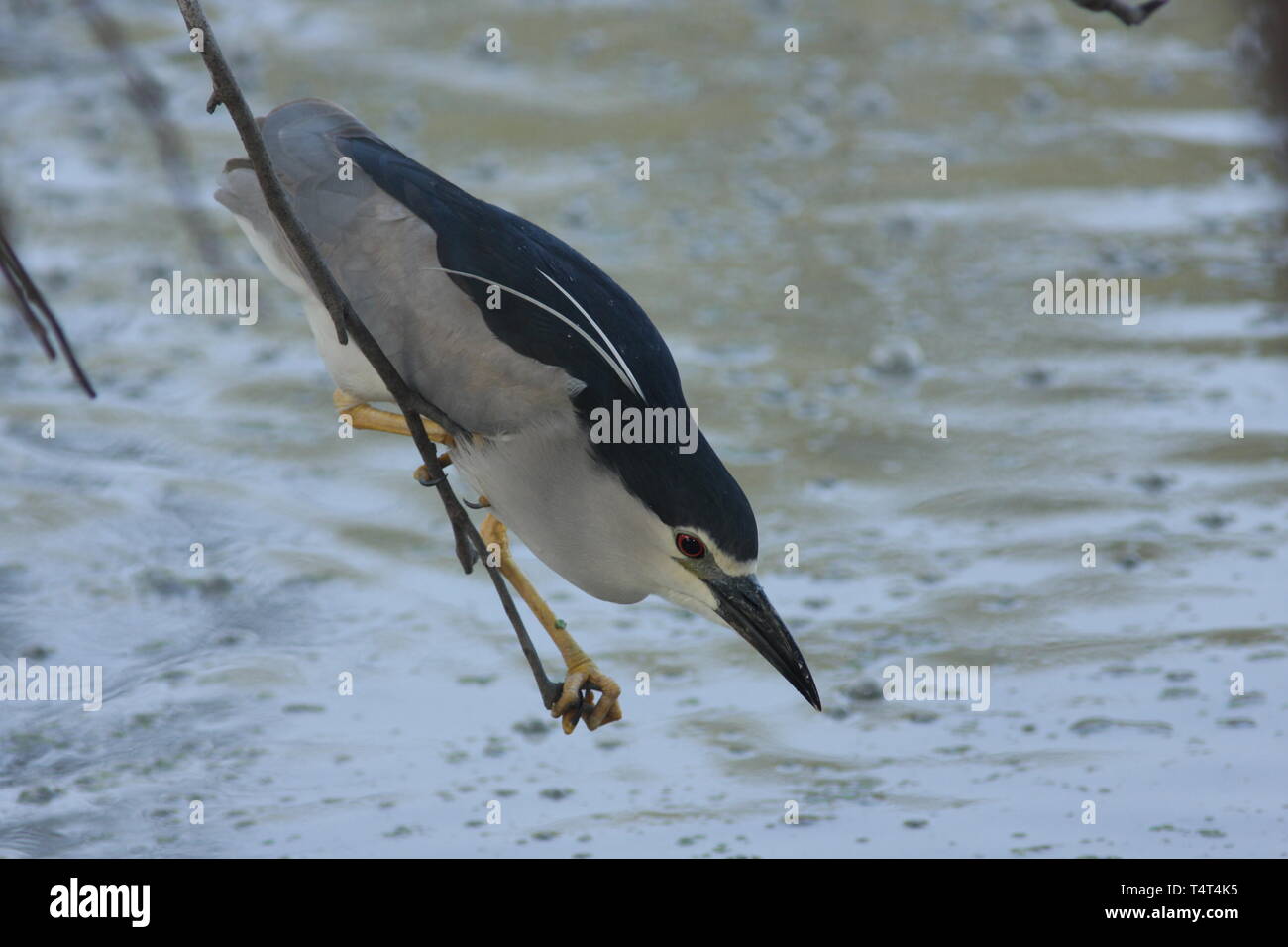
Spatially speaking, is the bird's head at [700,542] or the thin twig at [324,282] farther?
the bird's head at [700,542]

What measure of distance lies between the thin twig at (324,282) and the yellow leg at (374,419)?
14cm

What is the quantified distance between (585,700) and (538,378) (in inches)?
19.1

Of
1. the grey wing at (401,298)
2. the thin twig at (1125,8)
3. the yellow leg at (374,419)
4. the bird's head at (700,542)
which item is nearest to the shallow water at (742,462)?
the thin twig at (1125,8)

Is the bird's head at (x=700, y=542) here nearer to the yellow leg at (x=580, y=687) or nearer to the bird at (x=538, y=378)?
the bird at (x=538, y=378)

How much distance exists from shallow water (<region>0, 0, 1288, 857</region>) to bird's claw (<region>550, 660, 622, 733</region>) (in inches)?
35.2

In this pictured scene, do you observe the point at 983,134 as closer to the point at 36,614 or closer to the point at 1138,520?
the point at 1138,520

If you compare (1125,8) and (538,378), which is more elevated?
(1125,8)

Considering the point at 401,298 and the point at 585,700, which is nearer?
the point at 401,298

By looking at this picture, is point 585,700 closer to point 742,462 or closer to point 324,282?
point 324,282

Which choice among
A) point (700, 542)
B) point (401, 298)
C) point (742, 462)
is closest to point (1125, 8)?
point (700, 542)

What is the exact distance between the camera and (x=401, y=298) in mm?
2344

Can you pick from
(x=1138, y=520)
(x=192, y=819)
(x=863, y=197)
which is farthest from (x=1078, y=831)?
(x=863, y=197)

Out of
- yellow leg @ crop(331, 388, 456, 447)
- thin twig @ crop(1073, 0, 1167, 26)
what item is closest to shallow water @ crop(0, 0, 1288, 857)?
thin twig @ crop(1073, 0, 1167, 26)

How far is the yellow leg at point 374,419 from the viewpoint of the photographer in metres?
2.44
